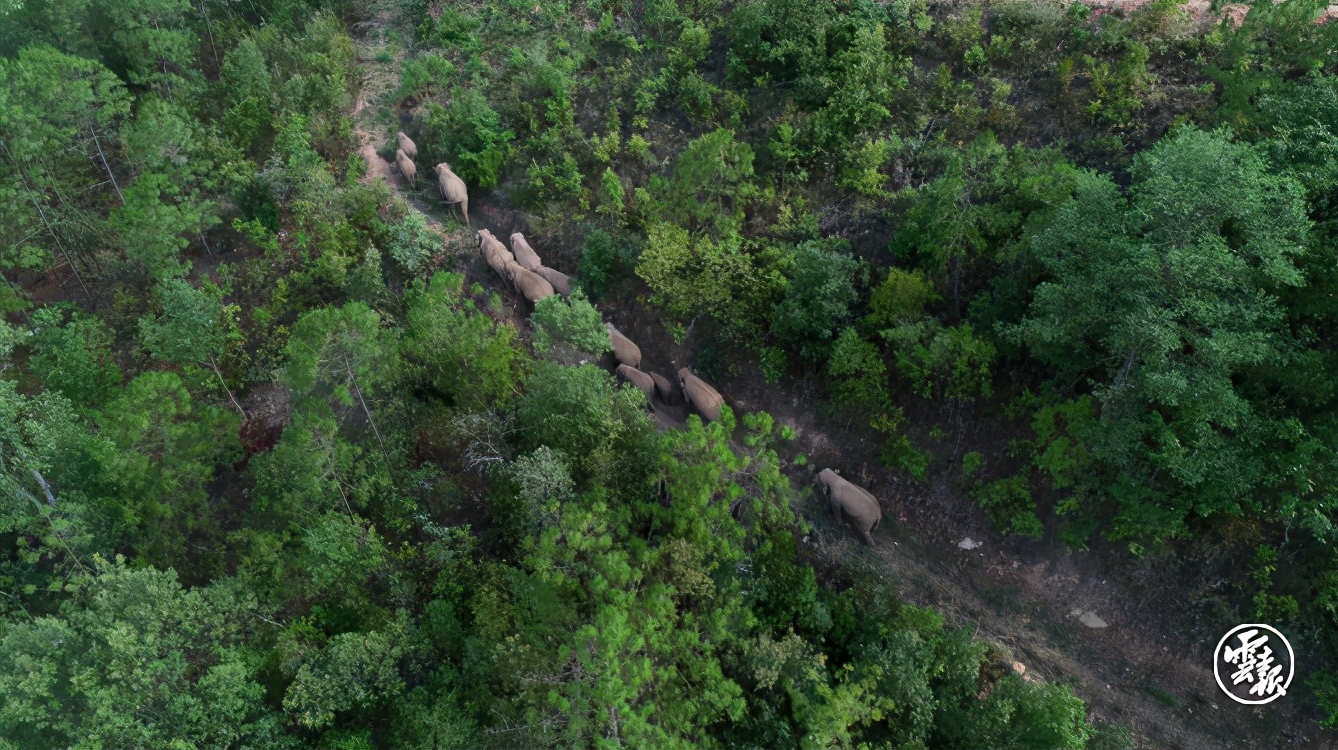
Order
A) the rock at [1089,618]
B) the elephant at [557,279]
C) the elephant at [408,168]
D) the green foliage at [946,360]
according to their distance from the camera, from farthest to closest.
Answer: the elephant at [408,168] < the elephant at [557,279] < the green foliage at [946,360] < the rock at [1089,618]

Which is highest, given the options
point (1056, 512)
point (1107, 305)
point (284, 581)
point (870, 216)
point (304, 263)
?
point (1107, 305)

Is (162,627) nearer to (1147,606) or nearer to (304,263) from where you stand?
(304,263)

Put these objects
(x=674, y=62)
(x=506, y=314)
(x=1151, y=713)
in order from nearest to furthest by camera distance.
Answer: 1. (x=1151, y=713)
2. (x=506, y=314)
3. (x=674, y=62)

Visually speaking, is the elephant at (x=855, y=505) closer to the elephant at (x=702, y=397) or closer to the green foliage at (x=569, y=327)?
the elephant at (x=702, y=397)

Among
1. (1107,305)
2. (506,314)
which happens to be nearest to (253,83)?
(506,314)

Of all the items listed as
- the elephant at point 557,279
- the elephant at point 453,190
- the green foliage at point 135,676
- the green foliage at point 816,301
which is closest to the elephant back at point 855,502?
the green foliage at point 816,301

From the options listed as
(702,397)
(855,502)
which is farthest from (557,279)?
(855,502)

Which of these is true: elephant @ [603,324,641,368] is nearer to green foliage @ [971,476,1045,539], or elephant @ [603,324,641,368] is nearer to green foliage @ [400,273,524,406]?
green foliage @ [400,273,524,406]

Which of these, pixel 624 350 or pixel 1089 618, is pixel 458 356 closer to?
pixel 624 350
